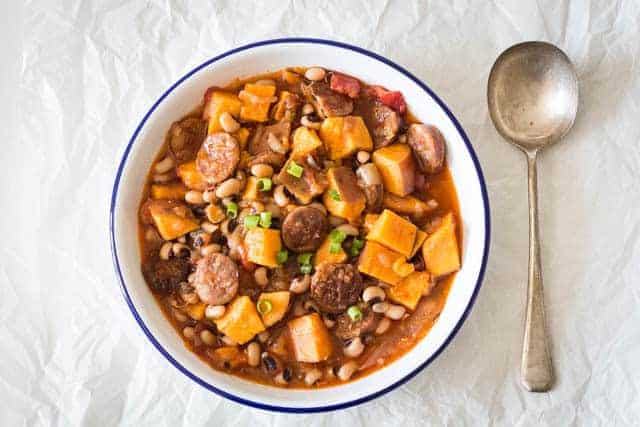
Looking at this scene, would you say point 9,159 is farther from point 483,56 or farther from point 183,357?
point 483,56

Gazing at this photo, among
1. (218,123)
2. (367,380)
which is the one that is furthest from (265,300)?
(218,123)

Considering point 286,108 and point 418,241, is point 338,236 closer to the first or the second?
point 418,241

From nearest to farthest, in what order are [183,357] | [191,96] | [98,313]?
[183,357]
[191,96]
[98,313]

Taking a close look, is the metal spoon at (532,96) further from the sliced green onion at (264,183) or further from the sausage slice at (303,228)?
the sliced green onion at (264,183)

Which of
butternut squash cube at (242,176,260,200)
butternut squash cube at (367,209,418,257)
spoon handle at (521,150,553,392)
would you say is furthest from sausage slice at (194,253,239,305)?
spoon handle at (521,150,553,392)

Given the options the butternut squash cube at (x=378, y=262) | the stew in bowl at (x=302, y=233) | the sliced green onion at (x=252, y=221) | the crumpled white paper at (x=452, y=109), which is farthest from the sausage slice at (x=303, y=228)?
the crumpled white paper at (x=452, y=109)

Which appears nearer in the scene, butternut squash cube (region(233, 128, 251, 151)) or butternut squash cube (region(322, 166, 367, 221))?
butternut squash cube (region(322, 166, 367, 221))

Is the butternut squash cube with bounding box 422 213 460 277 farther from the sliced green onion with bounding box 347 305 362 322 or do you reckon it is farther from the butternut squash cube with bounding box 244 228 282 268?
the butternut squash cube with bounding box 244 228 282 268
